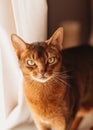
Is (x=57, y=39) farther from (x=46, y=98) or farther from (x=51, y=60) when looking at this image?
Answer: (x=46, y=98)

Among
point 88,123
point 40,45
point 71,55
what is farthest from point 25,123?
point 40,45

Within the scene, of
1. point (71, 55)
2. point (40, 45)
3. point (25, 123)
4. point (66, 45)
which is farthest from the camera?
point (66, 45)

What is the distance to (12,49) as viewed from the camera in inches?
54.5

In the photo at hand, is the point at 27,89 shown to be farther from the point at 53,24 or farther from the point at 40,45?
the point at 53,24

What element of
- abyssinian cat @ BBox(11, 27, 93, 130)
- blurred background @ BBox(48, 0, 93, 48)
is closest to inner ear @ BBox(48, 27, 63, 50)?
abyssinian cat @ BBox(11, 27, 93, 130)

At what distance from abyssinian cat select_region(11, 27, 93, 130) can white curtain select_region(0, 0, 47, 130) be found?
0.15 m

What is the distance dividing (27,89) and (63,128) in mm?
215

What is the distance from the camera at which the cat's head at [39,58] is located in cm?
114

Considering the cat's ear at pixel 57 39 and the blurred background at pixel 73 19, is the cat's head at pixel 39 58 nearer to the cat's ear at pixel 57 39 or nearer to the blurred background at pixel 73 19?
the cat's ear at pixel 57 39

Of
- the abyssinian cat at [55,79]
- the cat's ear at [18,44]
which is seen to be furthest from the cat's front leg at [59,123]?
the cat's ear at [18,44]

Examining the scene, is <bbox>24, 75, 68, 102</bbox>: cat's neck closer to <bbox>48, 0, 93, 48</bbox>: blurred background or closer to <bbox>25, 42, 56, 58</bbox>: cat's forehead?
<bbox>25, 42, 56, 58</bbox>: cat's forehead

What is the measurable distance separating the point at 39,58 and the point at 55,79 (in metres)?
0.13

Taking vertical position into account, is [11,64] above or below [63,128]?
above

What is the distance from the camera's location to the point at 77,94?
133 cm
